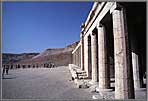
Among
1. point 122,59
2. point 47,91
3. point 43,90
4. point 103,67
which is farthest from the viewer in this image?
point 43,90

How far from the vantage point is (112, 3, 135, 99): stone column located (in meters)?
8.36

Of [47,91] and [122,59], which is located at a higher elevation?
[122,59]

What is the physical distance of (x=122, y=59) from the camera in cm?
856

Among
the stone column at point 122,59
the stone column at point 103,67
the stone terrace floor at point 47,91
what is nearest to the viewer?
the stone column at point 122,59

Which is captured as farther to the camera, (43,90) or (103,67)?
(43,90)

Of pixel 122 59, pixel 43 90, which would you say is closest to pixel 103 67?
pixel 122 59

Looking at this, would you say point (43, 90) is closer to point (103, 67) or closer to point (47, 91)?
point (47, 91)

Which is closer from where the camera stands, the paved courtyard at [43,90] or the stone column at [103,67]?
the paved courtyard at [43,90]

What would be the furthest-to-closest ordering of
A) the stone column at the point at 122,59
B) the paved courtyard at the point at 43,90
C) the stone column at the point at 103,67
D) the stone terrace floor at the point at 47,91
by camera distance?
the stone column at the point at 103,67 < the paved courtyard at the point at 43,90 < the stone terrace floor at the point at 47,91 < the stone column at the point at 122,59

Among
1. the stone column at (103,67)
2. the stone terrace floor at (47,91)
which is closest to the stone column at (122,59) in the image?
the stone terrace floor at (47,91)

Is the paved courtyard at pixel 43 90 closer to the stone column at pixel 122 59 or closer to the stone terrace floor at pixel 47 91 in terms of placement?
the stone terrace floor at pixel 47 91

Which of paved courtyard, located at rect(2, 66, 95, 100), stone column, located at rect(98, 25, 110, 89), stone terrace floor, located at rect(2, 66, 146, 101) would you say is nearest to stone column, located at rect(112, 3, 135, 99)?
stone terrace floor, located at rect(2, 66, 146, 101)

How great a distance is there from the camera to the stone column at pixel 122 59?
836 cm

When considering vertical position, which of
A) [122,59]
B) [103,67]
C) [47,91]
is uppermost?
[122,59]
